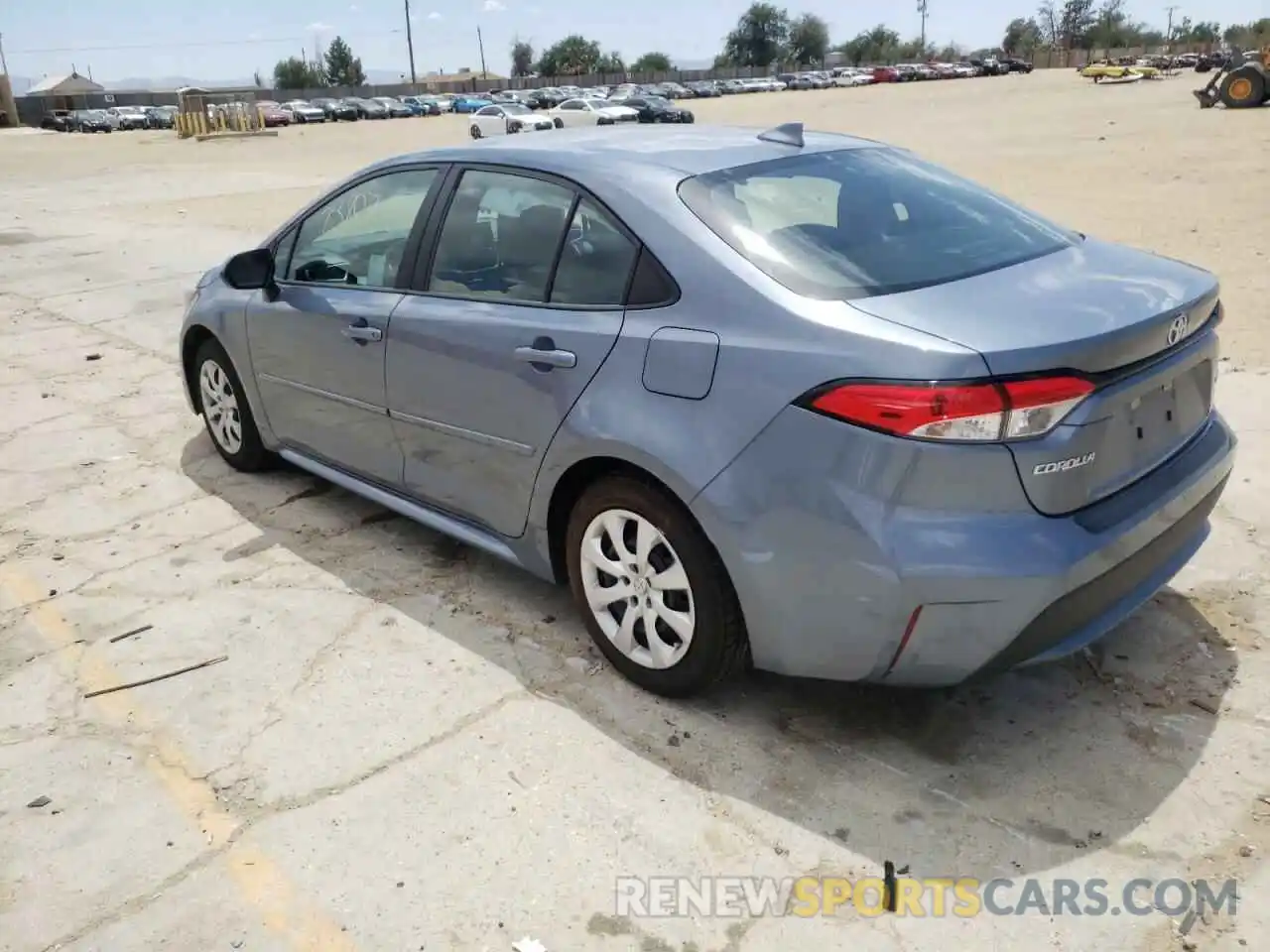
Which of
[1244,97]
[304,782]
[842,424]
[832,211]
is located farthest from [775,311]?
[1244,97]

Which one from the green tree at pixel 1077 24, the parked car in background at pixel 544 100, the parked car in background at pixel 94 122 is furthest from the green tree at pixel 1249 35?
the parked car in background at pixel 94 122

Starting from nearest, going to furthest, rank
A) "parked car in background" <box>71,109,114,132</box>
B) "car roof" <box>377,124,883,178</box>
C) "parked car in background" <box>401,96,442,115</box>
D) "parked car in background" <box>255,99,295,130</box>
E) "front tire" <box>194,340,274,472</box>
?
1. "car roof" <box>377,124,883,178</box>
2. "front tire" <box>194,340,274,472</box>
3. "parked car in background" <box>255,99,295,130</box>
4. "parked car in background" <box>71,109,114,132</box>
5. "parked car in background" <box>401,96,442,115</box>

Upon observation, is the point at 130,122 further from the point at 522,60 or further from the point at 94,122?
the point at 522,60

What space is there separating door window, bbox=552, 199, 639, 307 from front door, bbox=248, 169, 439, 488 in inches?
32.9

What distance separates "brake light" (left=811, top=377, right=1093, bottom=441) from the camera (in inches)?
96.2

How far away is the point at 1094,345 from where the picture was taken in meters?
2.53

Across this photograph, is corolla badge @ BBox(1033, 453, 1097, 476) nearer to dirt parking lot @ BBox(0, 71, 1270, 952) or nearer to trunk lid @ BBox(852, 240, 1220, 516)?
trunk lid @ BBox(852, 240, 1220, 516)

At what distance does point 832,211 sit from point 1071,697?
1641 mm

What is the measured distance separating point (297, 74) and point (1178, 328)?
427ft

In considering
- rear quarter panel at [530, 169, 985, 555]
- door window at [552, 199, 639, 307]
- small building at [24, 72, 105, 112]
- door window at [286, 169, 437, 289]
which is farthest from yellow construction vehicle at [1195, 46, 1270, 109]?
small building at [24, 72, 105, 112]

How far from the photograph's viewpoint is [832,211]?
3209 millimetres

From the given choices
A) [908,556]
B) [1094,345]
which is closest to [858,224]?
[1094,345]

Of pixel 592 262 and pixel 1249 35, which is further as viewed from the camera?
pixel 1249 35

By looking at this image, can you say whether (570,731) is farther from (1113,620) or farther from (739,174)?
(739,174)
